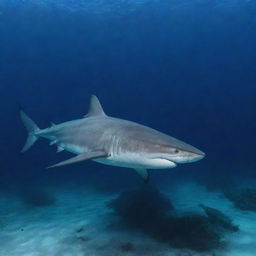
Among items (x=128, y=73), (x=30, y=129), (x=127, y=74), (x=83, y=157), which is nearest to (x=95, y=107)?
(x=83, y=157)

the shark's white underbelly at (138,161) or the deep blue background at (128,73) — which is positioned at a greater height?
the deep blue background at (128,73)

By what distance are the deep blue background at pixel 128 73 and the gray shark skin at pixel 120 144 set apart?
48.9 ft

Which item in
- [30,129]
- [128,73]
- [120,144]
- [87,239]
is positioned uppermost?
[128,73]

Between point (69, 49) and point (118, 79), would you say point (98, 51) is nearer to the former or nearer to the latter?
point (69, 49)

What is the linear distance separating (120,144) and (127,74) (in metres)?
64.5

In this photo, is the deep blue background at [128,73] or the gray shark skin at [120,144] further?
the deep blue background at [128,73]

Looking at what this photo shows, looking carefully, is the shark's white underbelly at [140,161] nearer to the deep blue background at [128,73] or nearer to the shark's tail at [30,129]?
the shark's tail at [30,129]

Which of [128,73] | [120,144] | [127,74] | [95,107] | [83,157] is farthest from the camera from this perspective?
[127,74]

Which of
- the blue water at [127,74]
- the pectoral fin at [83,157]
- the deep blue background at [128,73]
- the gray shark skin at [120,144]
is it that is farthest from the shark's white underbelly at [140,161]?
the deep blue background at [128,73]

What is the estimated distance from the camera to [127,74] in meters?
68.8

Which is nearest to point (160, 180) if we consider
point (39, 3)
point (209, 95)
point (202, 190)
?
point (202, 190)

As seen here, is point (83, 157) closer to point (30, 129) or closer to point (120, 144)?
point (120, 144)

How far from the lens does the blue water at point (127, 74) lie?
31.6 meters

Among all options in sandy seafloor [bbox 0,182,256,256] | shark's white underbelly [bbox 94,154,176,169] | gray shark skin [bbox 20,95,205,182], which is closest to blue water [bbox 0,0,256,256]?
sandy seafloor [bbox 0,182,256,256]
